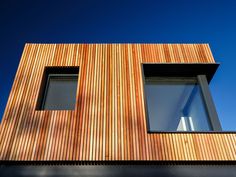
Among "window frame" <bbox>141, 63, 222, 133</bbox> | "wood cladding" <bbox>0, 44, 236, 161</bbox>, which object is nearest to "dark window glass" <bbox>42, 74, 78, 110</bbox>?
"wood cladding" <bbox>0, 44, 236, 161</bbox>

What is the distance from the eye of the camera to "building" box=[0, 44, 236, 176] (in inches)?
159

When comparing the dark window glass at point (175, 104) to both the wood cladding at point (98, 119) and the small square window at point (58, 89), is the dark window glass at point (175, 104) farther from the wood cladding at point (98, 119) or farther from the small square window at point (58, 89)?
the small square window at point (58, 89)

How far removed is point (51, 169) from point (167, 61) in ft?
13.6

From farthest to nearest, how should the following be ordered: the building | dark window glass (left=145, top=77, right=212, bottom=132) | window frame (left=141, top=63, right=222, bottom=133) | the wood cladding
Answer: window frame (left=141, top=63, right=222, bottom=133) → dark window glass (left=145, top=77, right=212, bottom=132) → the wood cladding → the building

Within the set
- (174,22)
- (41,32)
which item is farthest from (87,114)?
(174,22)

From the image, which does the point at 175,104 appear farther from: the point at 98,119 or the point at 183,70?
the point at 98,119

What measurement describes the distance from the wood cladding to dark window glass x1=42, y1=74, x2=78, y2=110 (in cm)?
26

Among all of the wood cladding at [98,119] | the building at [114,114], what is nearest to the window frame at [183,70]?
the building at [114,114]

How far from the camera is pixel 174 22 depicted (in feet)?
27.3

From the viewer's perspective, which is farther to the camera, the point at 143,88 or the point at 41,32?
the point at 41,32

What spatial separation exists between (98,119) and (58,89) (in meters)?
1.63

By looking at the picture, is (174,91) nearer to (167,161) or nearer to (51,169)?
(167,161)

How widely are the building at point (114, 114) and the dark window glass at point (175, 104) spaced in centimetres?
3

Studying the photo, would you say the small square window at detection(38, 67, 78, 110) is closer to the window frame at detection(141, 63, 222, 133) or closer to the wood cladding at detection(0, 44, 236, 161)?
the wood cladding at detection(0, 44, 236, 161)
